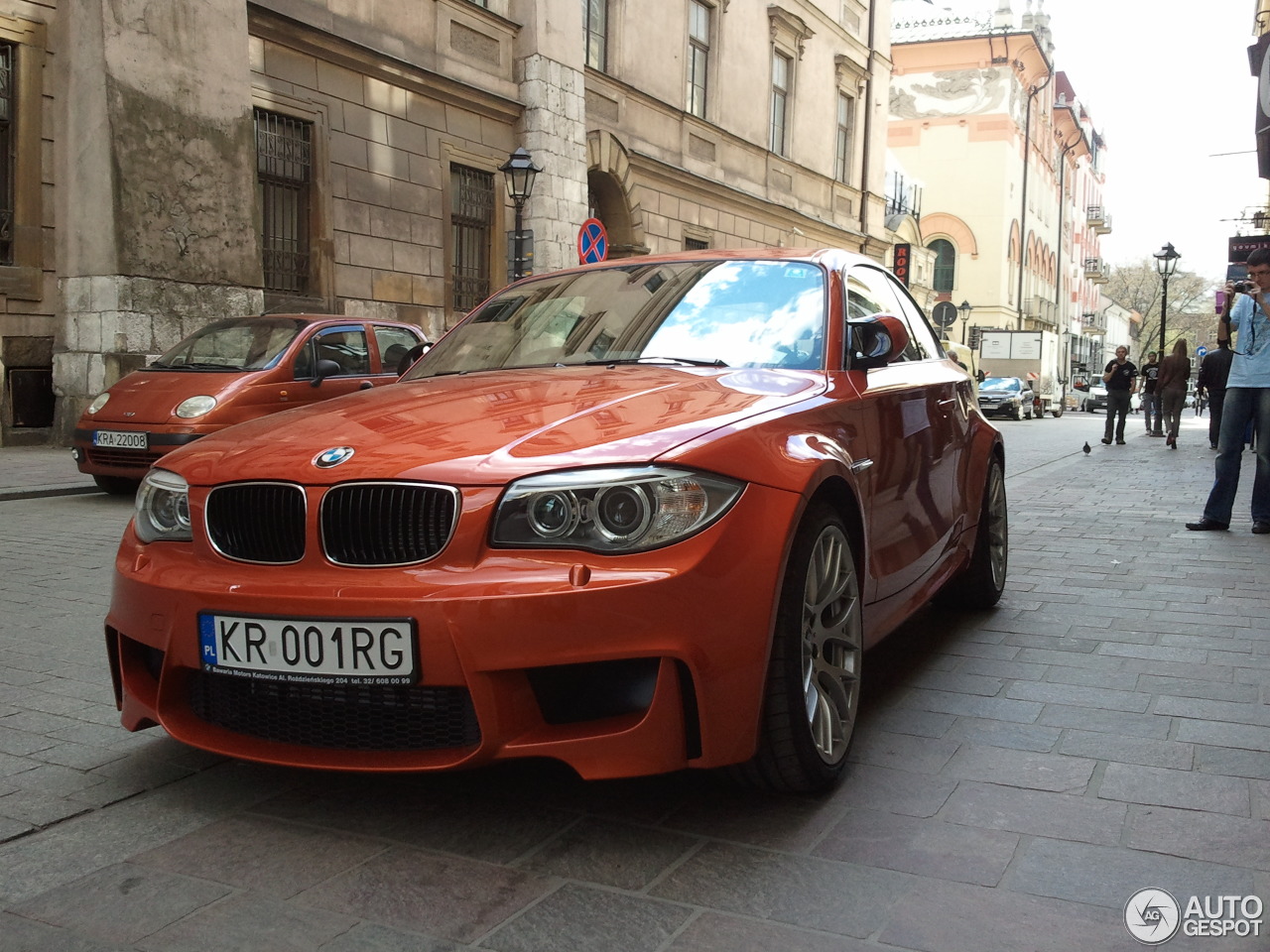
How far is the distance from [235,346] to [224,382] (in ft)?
2.56

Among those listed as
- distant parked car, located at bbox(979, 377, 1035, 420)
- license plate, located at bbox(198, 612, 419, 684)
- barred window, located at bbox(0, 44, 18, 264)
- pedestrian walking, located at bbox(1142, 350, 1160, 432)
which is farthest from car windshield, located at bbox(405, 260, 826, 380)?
distant parked car, located at bbox(979, 377, 1035, 420)

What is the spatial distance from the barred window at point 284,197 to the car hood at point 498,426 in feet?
40.5

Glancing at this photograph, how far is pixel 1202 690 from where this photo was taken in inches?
159

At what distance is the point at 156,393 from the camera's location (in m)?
9.73

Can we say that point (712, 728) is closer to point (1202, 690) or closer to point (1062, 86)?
point (1202, 690)

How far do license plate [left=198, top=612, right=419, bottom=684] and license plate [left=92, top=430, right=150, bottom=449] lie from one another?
285 inches

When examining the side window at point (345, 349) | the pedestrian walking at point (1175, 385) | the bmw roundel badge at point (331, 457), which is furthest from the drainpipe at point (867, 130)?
the bmw roundel badge at point (331, 457)

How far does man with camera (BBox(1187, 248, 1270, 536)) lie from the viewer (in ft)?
25.3

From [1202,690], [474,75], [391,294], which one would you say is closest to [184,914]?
[1202,690]

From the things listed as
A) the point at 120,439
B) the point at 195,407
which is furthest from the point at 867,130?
the point at 120,439

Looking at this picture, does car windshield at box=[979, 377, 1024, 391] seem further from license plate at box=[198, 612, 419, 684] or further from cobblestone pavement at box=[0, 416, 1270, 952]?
license plate at box=[198, 612, 419, 684]

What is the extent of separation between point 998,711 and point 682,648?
1.67 meters

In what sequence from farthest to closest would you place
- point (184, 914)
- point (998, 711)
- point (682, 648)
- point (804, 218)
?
point (804, 218) → point (998, 711) → point (682, 648) → point (184, 914)

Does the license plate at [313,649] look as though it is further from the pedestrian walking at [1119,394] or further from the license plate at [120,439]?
the pedestrian walking at [1119,394]
